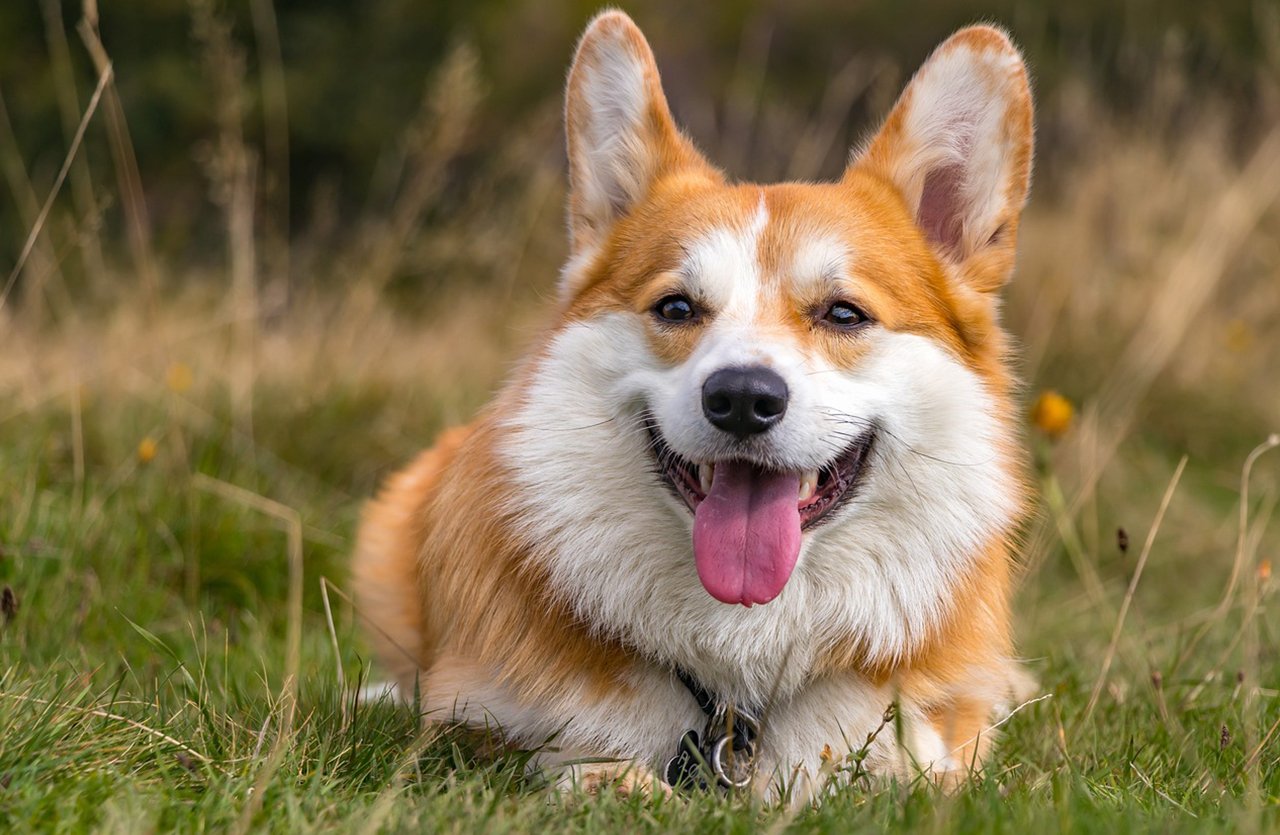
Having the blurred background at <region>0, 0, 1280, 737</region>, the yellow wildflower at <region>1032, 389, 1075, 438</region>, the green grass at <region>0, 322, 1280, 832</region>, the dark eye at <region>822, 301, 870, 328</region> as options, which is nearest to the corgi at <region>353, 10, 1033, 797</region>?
the dark eye at <region>822, 301, 870, 328</region>

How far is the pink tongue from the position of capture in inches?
106

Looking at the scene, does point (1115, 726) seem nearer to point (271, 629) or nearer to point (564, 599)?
point (564, 599)

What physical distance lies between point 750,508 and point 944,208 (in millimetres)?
1064

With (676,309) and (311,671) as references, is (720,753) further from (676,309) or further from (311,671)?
(311,671)

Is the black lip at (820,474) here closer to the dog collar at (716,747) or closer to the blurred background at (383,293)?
the dog collar at (716,747)

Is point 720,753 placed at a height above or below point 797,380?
below

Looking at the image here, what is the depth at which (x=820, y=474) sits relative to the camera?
283 centimetres

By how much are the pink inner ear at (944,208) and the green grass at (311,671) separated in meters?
1.08

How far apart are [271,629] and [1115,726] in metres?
2.51

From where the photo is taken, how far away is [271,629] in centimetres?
405

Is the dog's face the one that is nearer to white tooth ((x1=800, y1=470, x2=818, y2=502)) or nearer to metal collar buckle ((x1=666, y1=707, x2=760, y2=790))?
white tooth ((x1=800, y1=470, x2=818, y2=502))

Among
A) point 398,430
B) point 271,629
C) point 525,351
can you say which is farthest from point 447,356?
point 525,351

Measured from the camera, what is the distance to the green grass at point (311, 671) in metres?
2.32

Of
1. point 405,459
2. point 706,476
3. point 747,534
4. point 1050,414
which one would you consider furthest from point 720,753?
point 405,459
